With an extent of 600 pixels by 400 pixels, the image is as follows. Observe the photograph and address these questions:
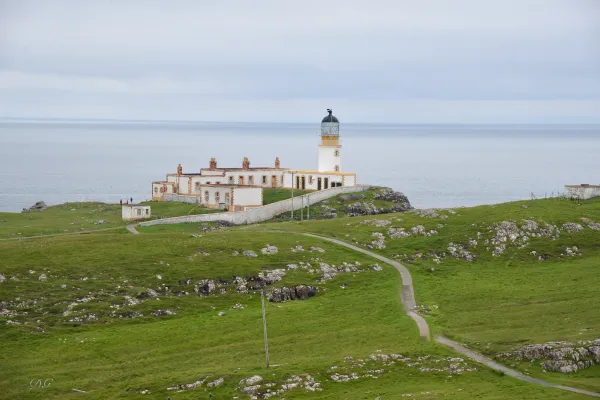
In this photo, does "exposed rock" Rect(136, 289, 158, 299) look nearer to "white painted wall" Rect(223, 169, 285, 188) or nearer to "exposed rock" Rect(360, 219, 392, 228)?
"exposed rock" Rect(360, 219, 392, 228)

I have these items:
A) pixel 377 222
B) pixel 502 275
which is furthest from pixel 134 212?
pixel 502 275

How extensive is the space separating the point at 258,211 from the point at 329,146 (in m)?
25.1

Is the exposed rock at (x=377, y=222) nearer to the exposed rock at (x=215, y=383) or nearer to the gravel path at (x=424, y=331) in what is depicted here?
the gravel path at (x=424, y=331)

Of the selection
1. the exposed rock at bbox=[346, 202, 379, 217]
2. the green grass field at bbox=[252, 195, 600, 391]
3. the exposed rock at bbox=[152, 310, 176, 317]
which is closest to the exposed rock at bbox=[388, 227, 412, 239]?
the green grass field at bbox=[252, 195, 600, 391]

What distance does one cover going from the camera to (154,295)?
75.1m

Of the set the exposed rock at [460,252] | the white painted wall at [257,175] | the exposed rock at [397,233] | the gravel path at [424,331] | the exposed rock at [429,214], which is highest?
the white painted wall at [257,175]

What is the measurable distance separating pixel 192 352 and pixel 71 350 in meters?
8.53

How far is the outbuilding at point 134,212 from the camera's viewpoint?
10900cm

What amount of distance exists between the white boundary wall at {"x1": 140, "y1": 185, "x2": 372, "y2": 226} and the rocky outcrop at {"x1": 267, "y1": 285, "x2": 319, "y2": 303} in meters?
30.8

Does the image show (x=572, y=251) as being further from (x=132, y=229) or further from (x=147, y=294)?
(x=132, y=229)

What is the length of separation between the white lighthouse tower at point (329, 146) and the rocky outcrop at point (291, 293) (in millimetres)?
57394

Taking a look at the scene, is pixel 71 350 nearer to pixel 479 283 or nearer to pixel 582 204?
pixel 479 283

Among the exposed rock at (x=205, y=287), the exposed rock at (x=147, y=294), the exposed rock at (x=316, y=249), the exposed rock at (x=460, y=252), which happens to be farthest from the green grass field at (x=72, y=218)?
the exposed rock at (x=460, y=252)

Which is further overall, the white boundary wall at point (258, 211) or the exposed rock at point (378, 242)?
the white boundary wall at point (258, 211)
